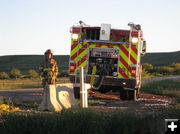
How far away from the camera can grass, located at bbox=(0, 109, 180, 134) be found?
9.29 m

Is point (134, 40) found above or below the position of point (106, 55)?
above

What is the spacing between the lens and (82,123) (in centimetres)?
949

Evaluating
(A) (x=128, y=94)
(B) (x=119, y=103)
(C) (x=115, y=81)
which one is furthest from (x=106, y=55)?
(B) (x=119, y=103)

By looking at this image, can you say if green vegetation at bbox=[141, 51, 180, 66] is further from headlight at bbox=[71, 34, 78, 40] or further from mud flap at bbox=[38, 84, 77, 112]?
mud flap at bbox=[38, 84, 77, 112]

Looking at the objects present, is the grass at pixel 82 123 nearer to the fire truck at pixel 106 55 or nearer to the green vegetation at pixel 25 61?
the fire truck at pixel 106 55

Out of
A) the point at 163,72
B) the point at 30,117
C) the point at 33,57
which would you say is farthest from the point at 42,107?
the point at 33,57

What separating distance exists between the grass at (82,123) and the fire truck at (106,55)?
23.9 ft

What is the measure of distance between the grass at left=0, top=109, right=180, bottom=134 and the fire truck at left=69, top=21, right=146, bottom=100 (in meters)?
7.30

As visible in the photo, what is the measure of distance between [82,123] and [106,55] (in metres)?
8.35

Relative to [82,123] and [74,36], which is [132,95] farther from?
[82,123]

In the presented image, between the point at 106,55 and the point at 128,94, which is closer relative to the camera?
the point at 106,55

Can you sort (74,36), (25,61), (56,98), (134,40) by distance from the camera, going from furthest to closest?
1. (25,61)
2. (74,36)
3. (134,40)
4. (56,98)

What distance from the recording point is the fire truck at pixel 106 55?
57.3ft

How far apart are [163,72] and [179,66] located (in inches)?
206
